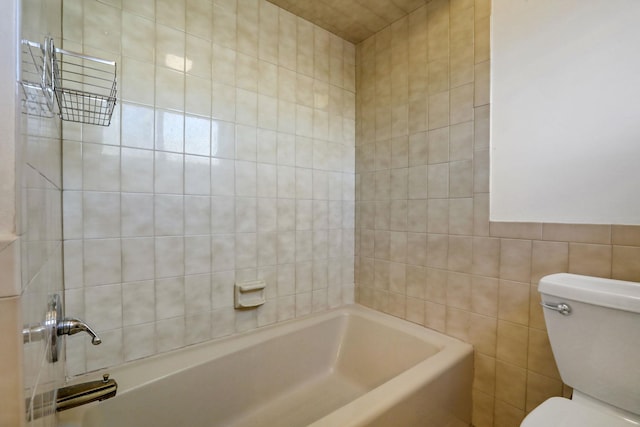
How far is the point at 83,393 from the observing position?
90 cm

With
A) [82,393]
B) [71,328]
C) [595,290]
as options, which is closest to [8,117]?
[71,328]

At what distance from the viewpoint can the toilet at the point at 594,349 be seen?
0.92 meters

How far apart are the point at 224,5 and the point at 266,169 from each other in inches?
35.0

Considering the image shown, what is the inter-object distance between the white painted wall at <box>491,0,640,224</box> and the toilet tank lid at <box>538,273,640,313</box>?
0.25 metres

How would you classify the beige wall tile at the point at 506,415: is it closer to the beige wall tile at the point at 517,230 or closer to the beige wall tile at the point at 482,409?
the beige wall tile at the point at 482,409

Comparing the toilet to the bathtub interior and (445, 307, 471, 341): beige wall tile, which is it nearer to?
(445, 307, 471, 341): beige wall tile

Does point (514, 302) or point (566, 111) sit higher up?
point (566, 111)

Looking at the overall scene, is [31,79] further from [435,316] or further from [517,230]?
[435,316]

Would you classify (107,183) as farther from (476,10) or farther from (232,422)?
(476,10)

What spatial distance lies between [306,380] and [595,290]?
1.45m

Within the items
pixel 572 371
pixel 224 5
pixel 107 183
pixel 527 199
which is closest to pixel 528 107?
pixel 527 199

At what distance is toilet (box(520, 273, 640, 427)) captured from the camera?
3.01 feet

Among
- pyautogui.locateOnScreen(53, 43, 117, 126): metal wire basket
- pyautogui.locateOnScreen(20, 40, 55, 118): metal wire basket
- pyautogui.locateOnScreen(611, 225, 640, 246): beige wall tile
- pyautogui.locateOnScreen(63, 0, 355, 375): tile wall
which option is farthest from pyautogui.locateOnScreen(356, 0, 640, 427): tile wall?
pyautogui.locateOnScreen(20, 40, 55, 118): metal wire basket

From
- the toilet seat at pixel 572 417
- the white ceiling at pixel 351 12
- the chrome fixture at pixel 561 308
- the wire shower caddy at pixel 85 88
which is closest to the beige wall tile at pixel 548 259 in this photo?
the chrome fixture at pixel 561 308
